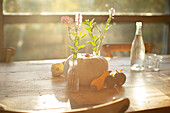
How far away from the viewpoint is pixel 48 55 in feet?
10.4

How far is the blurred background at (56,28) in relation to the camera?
294 centimetres

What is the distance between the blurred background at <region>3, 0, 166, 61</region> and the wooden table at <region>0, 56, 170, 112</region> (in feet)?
4.97

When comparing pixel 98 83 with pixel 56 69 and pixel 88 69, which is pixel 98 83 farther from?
pixel 56 69

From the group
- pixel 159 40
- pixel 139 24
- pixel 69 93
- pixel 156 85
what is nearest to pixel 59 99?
pixel 69 93

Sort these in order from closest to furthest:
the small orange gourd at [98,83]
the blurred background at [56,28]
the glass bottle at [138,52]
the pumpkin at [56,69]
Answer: the small orange gourd at [98,83]
the pumpkin at [56,69]
the glass bottle at [138,52]
the blurred background at [56,28]

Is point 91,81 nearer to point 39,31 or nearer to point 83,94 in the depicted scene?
point 83,94

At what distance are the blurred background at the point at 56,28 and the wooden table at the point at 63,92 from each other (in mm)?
1515

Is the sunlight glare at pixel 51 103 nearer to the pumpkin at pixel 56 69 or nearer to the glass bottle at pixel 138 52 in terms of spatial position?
the pumpkin at pixel 56 69

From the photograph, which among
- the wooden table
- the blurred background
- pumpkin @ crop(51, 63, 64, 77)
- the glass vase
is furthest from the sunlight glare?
the blurred background

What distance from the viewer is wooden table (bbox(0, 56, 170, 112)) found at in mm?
915

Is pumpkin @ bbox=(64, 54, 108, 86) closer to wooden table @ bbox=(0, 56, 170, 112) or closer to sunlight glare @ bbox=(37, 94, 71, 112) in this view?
wooden table @ bbox=(0, 56, 170, 112)

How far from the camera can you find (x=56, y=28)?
122 inches

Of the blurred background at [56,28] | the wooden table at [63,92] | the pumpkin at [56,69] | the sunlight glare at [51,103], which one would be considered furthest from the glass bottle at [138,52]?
the blurred background at [56,28]

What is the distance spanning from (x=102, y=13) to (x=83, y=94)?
2.20 meters
